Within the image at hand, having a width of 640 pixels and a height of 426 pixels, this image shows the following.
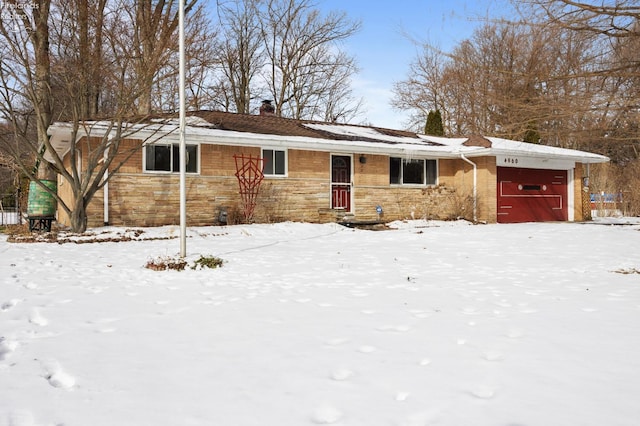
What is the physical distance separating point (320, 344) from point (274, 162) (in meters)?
11.5

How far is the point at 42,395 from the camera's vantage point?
2338 mm

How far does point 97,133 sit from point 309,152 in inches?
241

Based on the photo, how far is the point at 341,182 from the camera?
1562 centimetres

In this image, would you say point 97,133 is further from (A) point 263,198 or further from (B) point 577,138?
(B) point 577,138

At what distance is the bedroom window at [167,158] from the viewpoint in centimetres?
1267

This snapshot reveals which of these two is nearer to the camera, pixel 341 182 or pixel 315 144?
pixel 315 144

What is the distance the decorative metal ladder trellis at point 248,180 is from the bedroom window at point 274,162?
38 centimetres

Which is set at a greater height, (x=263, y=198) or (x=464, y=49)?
(x=464, y=49)

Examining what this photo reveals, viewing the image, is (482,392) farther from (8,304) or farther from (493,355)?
(8,304)

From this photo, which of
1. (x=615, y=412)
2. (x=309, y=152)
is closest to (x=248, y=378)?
(x=615, y=412)

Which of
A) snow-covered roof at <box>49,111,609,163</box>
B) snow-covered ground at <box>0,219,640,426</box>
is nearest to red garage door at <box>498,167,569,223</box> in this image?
snow-covered roof at <box>49,111,609,163</box>

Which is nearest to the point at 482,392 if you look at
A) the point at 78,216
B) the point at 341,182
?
the point at 78,216

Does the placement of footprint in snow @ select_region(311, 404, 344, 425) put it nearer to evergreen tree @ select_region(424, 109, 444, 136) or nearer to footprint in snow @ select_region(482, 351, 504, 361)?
footprint in snow @ select_region(482, 351, 504, 361)

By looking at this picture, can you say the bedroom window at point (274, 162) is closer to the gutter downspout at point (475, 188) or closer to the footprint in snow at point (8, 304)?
the gutter downspout at point (475, 188)
